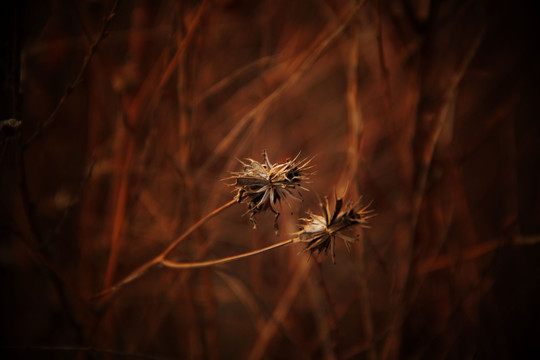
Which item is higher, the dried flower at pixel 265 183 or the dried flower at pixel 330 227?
the dried flower at pixel 265 183

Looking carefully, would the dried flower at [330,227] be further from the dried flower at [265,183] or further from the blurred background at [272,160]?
the blurred background at [272,160]

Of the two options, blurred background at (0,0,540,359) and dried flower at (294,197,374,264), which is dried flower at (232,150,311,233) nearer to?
dried flower at (294,197,374,264)

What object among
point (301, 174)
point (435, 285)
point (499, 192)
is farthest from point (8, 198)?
point (499, 192)

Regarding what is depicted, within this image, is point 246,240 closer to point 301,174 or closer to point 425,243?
point 425,243

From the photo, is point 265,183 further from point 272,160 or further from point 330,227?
point 272,160

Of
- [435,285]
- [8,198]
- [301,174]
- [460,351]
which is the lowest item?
[460,351]

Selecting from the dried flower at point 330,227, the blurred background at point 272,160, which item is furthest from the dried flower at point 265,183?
the blurred background at point 272,160

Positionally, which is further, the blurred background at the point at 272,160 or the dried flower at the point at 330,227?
the blurred background at the point at 272,160

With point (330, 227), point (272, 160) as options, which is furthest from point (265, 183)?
point (272, 160)
